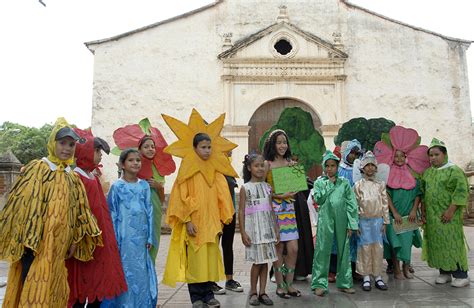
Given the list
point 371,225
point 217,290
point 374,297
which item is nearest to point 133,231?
point 217,290

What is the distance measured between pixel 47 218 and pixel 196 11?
42.1 feet

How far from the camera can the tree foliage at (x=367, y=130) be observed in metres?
5.95

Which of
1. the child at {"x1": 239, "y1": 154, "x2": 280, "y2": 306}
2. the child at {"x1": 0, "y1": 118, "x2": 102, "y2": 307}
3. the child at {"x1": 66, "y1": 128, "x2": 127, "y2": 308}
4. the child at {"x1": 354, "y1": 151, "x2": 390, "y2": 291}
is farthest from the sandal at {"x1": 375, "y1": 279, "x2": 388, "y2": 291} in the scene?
the child at {"x1": 0, "y1": 118, "x2": 102, "y2": 307}

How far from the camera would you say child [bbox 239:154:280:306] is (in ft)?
13.9

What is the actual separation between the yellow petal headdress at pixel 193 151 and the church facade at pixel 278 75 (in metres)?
9.61

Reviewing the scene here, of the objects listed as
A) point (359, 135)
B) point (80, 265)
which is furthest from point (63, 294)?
point (359, 135)

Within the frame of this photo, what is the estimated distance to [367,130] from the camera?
6.00 metres

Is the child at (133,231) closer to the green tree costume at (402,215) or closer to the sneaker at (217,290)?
the sneaker at (217,290)

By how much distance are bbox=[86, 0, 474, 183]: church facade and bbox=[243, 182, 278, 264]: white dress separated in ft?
31.5

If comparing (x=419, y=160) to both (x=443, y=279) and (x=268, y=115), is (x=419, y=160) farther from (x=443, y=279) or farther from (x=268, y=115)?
(x=268, y=115)

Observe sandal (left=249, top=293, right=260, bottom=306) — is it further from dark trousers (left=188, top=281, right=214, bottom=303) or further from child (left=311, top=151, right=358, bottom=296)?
child (left=311, top=151, right=358, bottom=296)

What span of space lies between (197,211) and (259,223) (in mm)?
646

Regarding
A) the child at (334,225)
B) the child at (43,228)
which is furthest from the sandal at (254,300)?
the child at (43,228)

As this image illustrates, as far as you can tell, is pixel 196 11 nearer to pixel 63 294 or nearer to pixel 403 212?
pixel 403 212
